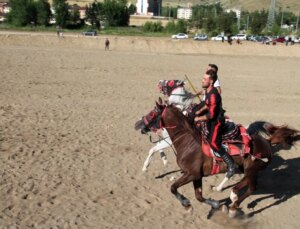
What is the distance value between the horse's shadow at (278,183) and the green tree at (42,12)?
8708cm

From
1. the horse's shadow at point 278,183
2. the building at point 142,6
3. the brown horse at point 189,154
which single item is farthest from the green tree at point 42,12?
the building at point 142,6

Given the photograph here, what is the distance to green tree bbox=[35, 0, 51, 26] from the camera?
304ft

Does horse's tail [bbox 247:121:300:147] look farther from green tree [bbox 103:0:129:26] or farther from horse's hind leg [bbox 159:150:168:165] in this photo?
green tree [bbox 103:0:129:26]

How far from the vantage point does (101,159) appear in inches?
456

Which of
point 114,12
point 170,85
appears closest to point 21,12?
point 114,12

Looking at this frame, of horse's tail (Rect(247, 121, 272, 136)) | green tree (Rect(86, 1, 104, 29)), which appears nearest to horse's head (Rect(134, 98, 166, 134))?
horse's tail (Rect(247, 121, 272, 136))

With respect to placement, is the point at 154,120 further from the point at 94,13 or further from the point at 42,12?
the point at 94,13

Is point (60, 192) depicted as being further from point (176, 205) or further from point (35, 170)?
point (176, 205)

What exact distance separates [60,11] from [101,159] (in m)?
85.1

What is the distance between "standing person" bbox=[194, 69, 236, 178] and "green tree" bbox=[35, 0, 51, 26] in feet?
294

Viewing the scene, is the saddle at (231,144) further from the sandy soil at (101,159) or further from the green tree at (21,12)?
the green tree at (21,12)

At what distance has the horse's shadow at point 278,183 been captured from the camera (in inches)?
398

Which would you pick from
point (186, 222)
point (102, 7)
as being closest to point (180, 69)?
point (186, 222)

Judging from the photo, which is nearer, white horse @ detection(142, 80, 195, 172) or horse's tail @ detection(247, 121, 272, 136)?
horse's tail @ detection(247, 121, 272, 136)
